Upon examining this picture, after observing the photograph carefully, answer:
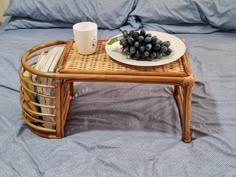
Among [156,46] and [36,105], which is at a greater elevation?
[156,46]

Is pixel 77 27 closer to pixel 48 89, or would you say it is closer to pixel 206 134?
pixel 48 89

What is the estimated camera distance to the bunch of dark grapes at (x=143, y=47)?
912mm

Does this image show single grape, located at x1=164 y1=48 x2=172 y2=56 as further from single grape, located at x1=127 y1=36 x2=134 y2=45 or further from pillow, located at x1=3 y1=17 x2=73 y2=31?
pillow, located at x1=3 y1=17 x2=73 y2=31

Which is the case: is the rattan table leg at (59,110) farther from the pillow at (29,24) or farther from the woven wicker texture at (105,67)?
the pillow at (29,24)

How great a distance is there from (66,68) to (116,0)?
909 mm

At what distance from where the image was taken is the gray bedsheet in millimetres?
846

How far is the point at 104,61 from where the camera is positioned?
964 mm

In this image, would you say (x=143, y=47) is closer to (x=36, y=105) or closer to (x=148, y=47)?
(x=148, y=47)

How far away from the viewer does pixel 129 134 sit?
1.00 metres

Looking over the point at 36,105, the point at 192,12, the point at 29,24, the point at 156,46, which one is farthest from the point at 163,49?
the point at 29,24

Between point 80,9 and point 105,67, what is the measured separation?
87cm

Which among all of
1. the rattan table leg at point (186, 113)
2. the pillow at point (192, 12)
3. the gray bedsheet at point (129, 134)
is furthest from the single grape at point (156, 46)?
the pillow at point (192, 12)

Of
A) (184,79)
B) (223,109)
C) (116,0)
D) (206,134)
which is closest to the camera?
(184,79)

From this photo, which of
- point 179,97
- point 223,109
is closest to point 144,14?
point 179,97
